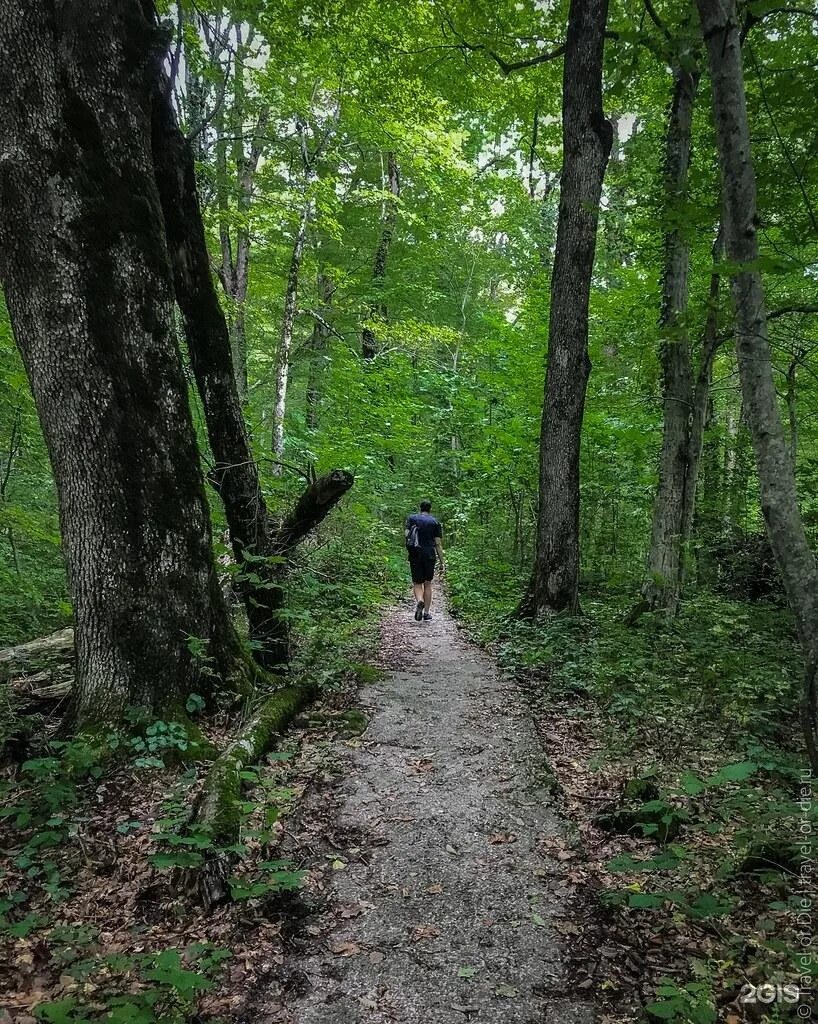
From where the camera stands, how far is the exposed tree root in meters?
3.20

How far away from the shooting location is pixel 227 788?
12.3ft

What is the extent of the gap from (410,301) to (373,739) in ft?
55.2

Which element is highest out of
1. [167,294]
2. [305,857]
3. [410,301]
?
[410,301]

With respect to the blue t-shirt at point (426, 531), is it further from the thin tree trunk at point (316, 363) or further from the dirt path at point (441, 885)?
the thin tree trunk at point (316, 363)

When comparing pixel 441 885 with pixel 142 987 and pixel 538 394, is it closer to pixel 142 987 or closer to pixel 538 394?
pixel 142 987

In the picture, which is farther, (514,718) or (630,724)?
(514,718)

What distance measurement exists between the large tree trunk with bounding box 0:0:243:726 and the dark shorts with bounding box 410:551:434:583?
6.16 metres

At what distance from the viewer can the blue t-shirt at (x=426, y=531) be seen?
1058cm

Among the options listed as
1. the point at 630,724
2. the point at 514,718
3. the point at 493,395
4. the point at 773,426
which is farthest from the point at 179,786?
the point at 493,395

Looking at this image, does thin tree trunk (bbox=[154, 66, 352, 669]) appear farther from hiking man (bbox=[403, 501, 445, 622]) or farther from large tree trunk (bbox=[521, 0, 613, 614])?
hiking man (bbox=[403, 501, 445, 622])

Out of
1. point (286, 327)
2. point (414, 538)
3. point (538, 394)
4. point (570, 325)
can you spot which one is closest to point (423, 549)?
point (414, 538)

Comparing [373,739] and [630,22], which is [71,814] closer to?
[373,739]

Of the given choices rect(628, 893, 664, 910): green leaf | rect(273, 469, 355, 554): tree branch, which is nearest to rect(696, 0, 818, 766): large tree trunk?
rect(628, 893, 664, 910): green leaf

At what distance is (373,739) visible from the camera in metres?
5.47
